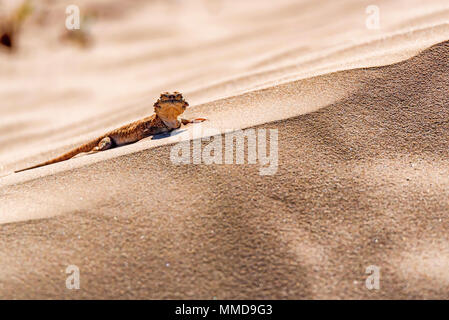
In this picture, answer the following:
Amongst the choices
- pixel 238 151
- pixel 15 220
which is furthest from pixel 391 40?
pixel 15 220

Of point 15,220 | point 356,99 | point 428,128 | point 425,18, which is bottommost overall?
point 15,220

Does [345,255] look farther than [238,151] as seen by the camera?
No

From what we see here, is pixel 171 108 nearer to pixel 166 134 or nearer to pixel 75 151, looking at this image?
pixel 166 134

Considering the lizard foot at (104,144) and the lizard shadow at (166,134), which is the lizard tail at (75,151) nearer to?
the lizard foot at (104,144)

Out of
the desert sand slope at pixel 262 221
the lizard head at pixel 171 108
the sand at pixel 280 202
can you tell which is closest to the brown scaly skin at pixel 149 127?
the lizard head at pixel 171 108

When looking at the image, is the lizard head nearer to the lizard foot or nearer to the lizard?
the lizard foot

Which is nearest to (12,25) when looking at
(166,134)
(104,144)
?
(104,144)
